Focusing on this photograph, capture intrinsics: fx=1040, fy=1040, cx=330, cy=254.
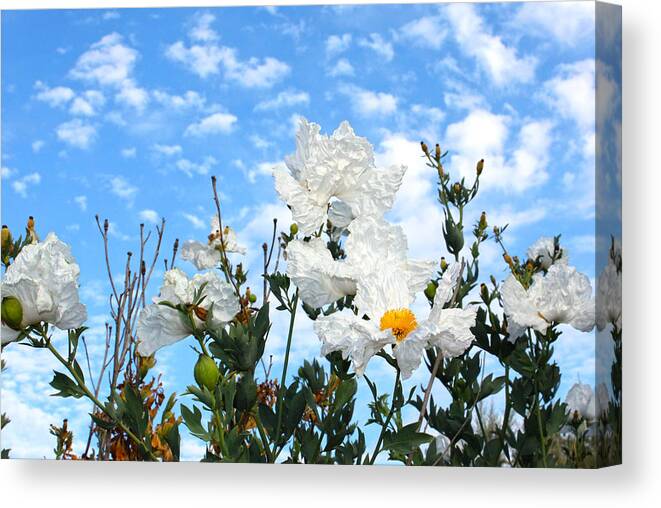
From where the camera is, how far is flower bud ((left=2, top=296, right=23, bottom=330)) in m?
2.46

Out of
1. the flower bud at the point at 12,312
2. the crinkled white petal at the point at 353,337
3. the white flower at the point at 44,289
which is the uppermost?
the white flower at the point at 44,289

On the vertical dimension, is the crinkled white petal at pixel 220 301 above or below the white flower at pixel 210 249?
below

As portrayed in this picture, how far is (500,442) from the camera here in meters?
2.63

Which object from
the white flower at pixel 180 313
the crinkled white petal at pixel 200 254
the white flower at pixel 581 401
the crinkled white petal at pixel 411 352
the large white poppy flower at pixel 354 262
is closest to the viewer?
the crinkled white petal at pixel 411 352

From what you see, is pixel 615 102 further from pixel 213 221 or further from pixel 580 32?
pixel 213 221

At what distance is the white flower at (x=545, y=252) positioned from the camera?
2.63m

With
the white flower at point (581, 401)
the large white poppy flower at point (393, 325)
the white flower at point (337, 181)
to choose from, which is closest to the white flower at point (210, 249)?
the white flower at point (337, 181)

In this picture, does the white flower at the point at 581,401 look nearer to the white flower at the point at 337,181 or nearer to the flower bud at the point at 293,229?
the white flower at the point at 337,181

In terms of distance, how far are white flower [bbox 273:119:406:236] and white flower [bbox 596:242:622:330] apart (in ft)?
2.04

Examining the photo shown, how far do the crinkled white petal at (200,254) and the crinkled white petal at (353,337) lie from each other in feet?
2.10

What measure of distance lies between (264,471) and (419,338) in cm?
76

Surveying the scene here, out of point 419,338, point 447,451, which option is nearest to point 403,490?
point 447,451

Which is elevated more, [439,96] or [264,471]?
[439,96]

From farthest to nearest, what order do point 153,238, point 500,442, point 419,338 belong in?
point 153,238
point 500,442
point 419,338
